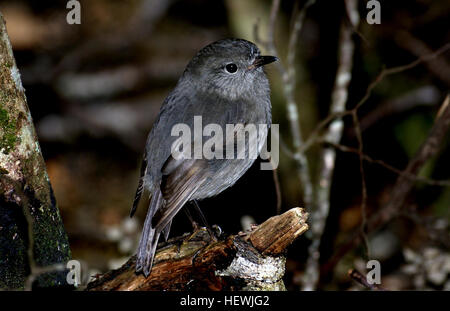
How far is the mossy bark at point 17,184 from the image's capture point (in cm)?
340

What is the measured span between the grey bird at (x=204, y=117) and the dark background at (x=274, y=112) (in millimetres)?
1558

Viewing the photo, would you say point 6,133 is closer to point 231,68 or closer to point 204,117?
point 204,117

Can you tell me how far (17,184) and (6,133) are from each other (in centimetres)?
34

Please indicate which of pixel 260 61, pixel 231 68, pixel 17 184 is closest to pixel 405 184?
pixel 260 61

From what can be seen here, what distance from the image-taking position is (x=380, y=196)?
690 cm

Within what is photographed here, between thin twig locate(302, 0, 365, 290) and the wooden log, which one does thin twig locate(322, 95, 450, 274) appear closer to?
thin twig locate(302, 0, 365, 290)

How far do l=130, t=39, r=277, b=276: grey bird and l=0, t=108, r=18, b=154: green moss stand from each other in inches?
41.9

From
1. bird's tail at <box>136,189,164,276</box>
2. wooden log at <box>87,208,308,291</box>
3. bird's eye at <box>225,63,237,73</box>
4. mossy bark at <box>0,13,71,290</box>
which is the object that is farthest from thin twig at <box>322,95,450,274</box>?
mossy bark at <box>0,13,71,290</box>

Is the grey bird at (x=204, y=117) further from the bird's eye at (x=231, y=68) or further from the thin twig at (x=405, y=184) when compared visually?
the thin twig at (x=405, y=184)

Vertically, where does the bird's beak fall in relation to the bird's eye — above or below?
above

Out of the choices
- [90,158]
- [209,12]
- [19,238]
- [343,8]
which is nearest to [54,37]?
[90,158]

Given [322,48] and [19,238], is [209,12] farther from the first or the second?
[19,238]

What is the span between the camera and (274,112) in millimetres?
6090

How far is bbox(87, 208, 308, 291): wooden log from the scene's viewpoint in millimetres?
3488
